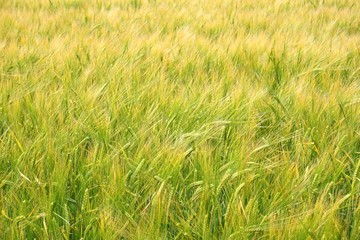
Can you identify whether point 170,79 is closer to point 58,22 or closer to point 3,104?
point 3,104

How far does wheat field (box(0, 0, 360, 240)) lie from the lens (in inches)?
29.1

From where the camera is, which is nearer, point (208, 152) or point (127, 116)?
point (208, 152)

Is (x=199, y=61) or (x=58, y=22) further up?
(x=199, y=61)

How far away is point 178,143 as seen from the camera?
92 cm

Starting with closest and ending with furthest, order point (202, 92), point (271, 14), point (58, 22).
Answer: point (202, 92), point (58, 22), point (271, 14)

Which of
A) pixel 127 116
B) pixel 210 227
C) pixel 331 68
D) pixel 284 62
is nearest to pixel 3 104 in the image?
pixel 127 116

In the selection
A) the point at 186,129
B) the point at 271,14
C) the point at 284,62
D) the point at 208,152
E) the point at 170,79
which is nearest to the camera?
the point at 208,152

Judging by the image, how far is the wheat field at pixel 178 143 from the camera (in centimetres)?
74

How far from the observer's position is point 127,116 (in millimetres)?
1071

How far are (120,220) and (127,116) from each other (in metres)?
0.38

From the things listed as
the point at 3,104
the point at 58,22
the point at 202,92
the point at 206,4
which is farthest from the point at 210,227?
the point at 206,4

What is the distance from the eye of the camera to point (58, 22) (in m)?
2.49

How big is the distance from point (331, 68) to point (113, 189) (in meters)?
1.07

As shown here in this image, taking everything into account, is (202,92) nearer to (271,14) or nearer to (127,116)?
(127,116)
